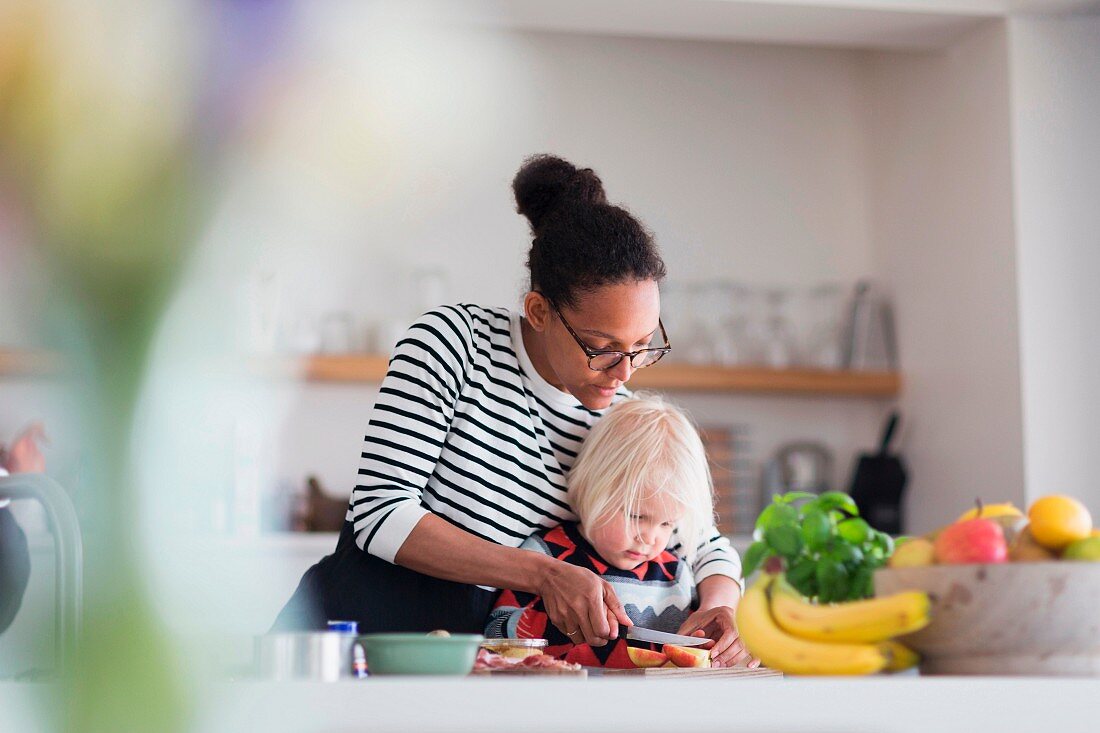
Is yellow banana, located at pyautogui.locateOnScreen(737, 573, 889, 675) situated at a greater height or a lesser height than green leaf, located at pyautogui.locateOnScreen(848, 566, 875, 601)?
lesser

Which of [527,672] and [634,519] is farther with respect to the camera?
[634,519]

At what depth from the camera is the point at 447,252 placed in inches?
150

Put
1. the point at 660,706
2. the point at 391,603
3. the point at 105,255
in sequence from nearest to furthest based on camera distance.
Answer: the point at 105,255, the point at 660,706, the point at 391,603

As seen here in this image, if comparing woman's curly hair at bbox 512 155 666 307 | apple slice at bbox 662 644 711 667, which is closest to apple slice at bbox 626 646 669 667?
apple slice at bbox 662 644 711 667

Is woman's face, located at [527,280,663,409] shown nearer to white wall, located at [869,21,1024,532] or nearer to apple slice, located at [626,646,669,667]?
apple slice, located at [626,646,669,667]

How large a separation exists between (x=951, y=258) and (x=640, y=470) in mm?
2162

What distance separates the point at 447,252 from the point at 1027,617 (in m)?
3.11

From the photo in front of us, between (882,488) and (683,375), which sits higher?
(683,375)

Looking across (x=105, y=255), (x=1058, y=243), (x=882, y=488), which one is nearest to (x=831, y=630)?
(x=105, y=255)

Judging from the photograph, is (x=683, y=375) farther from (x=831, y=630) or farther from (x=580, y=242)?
(x=831, y=630)

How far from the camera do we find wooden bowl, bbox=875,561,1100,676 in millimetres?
800

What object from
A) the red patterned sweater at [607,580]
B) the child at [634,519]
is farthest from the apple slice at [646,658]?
the child at [634,519]

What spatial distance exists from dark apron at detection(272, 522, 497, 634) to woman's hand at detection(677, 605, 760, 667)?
0.28m

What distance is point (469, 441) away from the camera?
1.70 m
